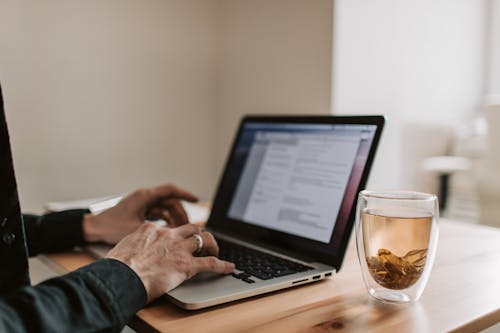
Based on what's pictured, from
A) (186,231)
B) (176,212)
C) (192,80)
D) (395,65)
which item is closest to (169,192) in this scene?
(176,212)

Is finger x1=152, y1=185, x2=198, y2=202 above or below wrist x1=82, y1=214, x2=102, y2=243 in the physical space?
above

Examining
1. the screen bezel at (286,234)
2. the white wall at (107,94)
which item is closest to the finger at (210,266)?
the screen bezel at (286,234)

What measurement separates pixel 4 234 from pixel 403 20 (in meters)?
1.10

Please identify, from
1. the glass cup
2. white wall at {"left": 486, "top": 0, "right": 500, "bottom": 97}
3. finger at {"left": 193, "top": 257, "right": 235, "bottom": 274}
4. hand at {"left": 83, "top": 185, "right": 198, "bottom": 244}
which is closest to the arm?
hand at {"left": 83, "top": 185, "right": 198, "bottom": 244}

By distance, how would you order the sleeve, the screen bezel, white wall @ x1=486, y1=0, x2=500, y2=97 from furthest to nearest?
white wall @ x1=486, y1=0, x2=500, y2=97, the screen bezel, the sleeve

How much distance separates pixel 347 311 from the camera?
1.90ft

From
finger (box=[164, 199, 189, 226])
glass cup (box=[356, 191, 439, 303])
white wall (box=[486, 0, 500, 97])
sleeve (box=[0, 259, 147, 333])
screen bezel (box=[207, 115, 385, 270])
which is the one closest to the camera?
sleeve (box=[0, 259, 147, 333])

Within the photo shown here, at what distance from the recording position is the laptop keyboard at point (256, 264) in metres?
0.67

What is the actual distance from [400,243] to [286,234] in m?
0.27

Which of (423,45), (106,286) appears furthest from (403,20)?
(106,286)

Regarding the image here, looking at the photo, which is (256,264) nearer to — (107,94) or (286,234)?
(286,234)

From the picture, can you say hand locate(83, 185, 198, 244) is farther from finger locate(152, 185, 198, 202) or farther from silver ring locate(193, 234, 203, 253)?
silver ring locate(193, 234, 203, 253)

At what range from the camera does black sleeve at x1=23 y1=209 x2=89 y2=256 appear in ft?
2.80

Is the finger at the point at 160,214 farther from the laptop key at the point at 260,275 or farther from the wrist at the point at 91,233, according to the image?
the laptop key at the point at 260,275
